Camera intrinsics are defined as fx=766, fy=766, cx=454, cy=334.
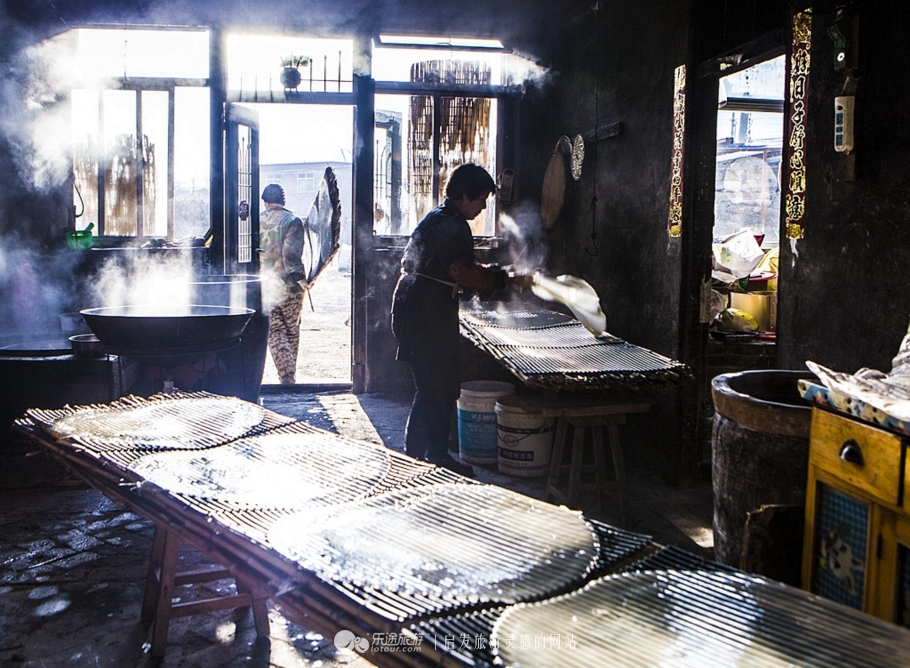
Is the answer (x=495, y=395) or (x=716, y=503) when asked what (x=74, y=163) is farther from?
(x=716, y=503)

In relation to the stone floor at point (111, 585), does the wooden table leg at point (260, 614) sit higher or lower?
higher

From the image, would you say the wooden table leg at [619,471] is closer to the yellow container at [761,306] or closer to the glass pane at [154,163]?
the yellow container at [761,306]

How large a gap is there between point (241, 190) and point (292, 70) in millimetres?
1465

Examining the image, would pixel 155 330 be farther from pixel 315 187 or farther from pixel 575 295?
pixel 315 187

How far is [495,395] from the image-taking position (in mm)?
6156

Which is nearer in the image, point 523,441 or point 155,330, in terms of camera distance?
point 155,330

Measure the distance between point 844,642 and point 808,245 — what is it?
2936 millimetres

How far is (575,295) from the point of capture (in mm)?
5453

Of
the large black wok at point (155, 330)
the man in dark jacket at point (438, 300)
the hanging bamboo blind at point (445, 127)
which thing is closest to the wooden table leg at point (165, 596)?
the large black wok at point (155, 330)

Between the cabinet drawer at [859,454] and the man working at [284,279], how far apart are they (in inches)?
275

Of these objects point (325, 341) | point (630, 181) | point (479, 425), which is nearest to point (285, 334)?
point (325, 341)

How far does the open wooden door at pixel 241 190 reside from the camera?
8.47 meters

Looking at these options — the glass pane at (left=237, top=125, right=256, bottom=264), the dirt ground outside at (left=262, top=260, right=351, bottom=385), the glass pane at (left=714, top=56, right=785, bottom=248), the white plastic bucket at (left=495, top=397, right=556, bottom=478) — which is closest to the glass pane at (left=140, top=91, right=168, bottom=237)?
the glass pane at (left=237, top=125, right=256, bottom=264)

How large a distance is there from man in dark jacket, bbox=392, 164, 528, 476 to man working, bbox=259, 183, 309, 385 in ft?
12.2
